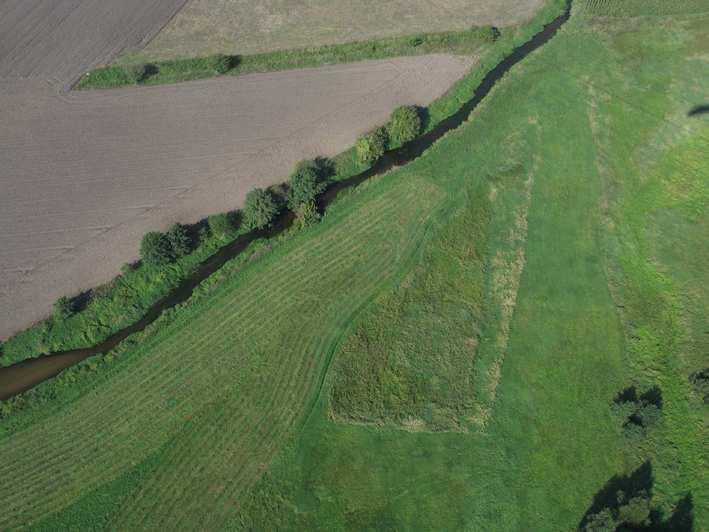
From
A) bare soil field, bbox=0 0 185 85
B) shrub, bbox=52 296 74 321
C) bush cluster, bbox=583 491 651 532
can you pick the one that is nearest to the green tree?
bush cluster, bbox=583 491 651 532

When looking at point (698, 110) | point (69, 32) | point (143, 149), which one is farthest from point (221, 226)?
point (698, 110)

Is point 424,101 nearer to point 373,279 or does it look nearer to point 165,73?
point 373,279

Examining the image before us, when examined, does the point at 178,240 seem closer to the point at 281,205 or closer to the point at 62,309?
the point at 281,205

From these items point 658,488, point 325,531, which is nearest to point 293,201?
point 325,531

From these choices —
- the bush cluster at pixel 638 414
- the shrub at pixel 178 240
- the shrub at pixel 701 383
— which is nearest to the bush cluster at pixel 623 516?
the bush cluster at pixel 638 414

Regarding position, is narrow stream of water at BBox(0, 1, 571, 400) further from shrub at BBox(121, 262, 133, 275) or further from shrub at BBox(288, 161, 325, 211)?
shrub at BBox(121, 262, 133, 275)

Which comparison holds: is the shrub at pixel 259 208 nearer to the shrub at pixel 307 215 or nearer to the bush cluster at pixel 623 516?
the shrub at pixel 307 215
